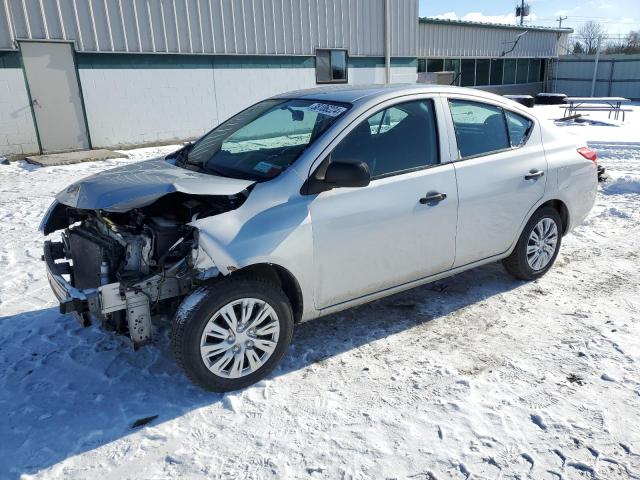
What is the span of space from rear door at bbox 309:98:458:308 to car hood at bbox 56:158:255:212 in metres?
0.62

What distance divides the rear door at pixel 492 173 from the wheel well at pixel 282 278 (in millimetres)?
1424

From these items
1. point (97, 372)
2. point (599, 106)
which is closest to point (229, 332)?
point (97, 372)

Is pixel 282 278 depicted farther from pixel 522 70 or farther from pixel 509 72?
pixel 522 70

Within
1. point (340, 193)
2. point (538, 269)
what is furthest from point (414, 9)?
point (340, 193)

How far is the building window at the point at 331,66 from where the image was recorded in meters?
16.6

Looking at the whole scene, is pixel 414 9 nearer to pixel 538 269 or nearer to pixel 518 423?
pixel 538 269

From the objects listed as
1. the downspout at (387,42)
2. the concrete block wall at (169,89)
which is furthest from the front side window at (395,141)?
the downspout at (387,42)

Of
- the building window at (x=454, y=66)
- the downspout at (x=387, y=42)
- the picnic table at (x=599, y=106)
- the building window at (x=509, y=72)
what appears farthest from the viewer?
the building window at (x=509, y=72)

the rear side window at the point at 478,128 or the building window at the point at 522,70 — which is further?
the building window at the point at 522,70

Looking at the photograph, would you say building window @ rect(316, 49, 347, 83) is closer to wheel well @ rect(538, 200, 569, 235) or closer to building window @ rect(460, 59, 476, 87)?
building window @ rect(460, 59, 476, 87)

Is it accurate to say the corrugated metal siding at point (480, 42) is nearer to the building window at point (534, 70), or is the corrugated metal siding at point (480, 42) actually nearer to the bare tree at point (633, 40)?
the building window at point (534, 70)

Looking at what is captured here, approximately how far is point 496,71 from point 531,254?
26.0 m

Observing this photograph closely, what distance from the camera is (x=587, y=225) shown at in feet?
21.6

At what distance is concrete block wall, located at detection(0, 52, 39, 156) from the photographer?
35.5 ft
